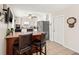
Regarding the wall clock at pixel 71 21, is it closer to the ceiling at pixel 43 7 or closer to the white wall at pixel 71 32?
the white wall at pixel 71 32

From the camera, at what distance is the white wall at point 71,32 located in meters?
2.33

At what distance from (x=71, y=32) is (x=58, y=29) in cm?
38

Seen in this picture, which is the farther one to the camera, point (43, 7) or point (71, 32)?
point (71, 32)

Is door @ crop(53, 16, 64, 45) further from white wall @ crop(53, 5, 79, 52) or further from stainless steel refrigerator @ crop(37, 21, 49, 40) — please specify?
stainless steel refrigerator @ crop(37, 21, 49, 40)

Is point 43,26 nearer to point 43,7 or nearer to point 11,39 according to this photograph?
point 43,7

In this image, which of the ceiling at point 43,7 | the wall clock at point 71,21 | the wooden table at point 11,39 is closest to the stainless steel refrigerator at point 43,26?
the wooden table at point 11,39

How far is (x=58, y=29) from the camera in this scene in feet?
7.79

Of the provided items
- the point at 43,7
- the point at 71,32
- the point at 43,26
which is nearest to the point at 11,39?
the point at 43,26

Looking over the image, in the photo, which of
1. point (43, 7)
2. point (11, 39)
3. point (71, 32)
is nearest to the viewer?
point (43, 7)

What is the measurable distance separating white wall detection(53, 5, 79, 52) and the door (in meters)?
0.07

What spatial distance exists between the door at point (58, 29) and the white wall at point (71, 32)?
71mm

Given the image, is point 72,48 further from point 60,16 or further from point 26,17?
point 26,17

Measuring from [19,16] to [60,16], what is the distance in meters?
0.87
